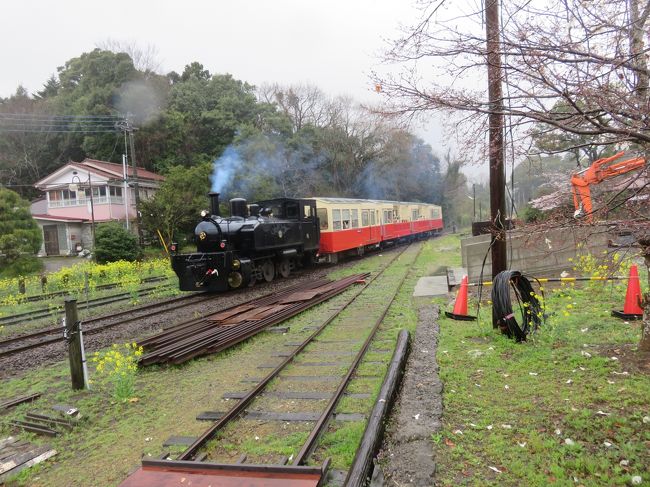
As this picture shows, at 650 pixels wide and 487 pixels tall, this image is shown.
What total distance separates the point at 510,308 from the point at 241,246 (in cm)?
864

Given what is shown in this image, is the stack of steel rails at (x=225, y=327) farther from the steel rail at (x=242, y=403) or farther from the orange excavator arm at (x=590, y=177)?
the orange excavator arm at (x=590, y=177)

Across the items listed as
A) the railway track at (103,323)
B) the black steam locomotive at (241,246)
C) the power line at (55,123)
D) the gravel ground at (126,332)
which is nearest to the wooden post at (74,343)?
the gravel ground at (126,332)

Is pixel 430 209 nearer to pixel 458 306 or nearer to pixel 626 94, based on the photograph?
pixel 458 306

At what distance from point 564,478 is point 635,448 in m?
0.73

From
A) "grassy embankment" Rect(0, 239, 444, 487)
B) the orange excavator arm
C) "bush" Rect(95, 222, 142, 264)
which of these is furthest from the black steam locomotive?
"bush" Rect(95, 222, 142, 264)

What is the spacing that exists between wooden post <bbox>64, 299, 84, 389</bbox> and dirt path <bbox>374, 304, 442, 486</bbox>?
400cm

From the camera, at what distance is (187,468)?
3.58 meters

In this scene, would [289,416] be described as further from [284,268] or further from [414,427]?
[284,268]

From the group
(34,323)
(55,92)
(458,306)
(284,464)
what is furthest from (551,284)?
(55,92)

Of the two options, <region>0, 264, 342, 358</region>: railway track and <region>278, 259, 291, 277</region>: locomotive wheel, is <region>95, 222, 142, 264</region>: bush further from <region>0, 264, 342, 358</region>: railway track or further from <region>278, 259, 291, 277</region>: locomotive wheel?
<region>0, 264, 342, 358</region>: railway track

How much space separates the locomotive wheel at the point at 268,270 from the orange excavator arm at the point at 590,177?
30.3ft

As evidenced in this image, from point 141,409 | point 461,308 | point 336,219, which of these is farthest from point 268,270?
point 141,409

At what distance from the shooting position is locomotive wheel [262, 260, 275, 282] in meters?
15.1

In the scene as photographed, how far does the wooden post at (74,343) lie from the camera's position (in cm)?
586
